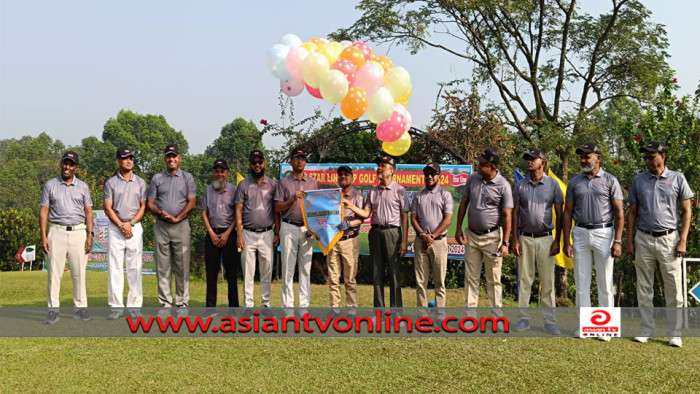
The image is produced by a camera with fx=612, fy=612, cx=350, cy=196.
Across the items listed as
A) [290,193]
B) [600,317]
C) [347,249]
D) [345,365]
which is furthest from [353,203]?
[600,317]

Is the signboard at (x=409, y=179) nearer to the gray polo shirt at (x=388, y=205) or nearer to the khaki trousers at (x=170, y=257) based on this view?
the gray polo shirt at (x=388, y=205)

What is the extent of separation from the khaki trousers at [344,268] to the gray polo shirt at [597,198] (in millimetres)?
2571

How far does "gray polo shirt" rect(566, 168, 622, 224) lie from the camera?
244 inches

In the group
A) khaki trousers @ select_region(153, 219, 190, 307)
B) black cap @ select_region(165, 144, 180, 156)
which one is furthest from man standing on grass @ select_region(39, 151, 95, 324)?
black cap @ select_region(165, 144, 180, 156)

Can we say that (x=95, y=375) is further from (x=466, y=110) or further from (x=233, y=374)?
(x=466, y=110)

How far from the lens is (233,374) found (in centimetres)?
484

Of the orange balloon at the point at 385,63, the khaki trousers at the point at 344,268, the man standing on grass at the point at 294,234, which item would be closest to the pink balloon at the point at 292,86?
the man standing on grass at the point at 294,234

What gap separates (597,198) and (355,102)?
107 inches

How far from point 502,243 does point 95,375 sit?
4.17 meters

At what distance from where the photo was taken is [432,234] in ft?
22.9

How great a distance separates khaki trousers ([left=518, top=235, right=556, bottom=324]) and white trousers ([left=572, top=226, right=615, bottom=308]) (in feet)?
0.88

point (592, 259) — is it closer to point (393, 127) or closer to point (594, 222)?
point (594, 222)

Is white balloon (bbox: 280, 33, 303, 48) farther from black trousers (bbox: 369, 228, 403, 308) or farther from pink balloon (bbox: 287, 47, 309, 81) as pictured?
black trousers (bbox: 369, 228, 403, 308)

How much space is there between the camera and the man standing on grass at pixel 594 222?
6.18 metres
